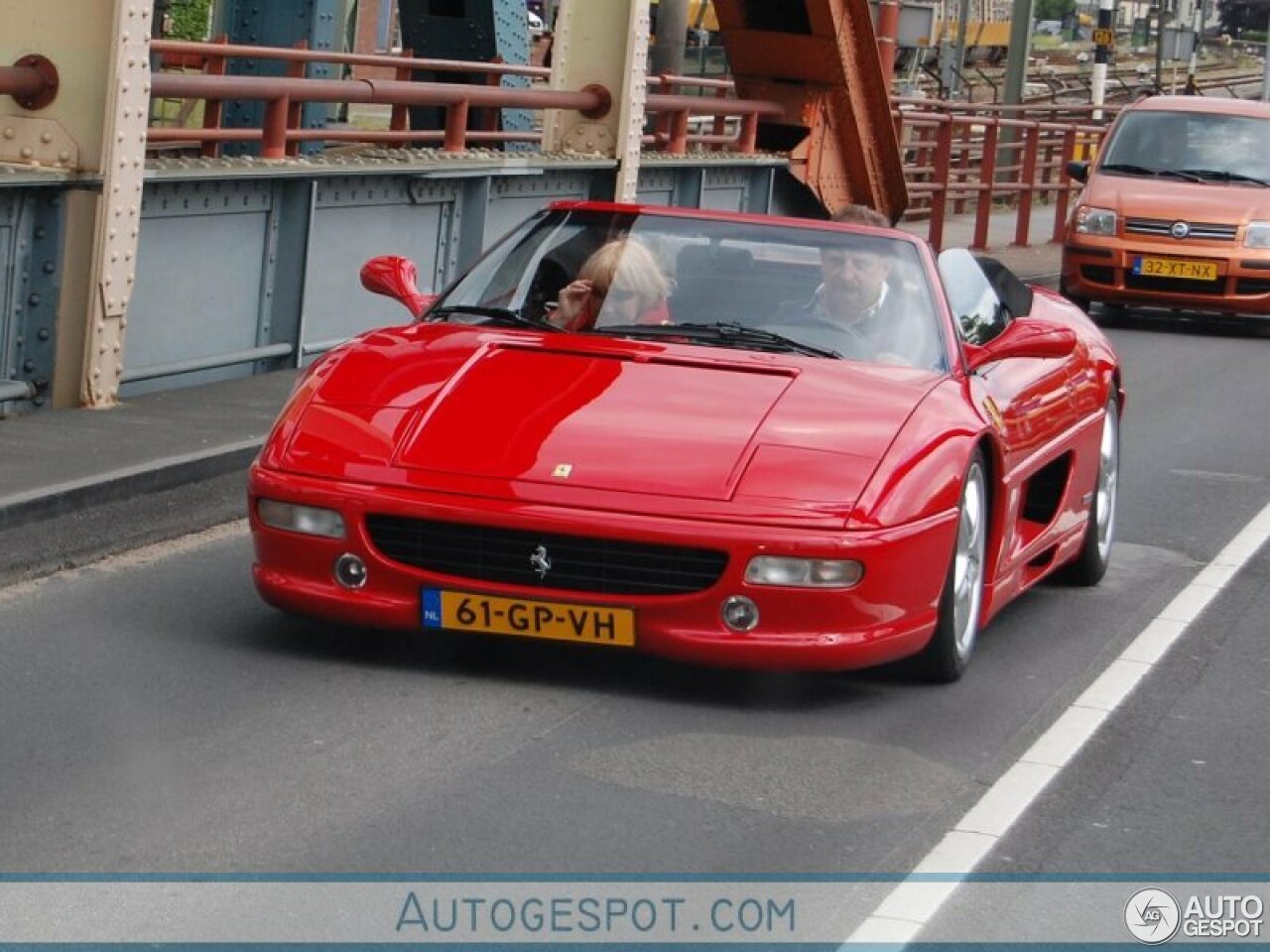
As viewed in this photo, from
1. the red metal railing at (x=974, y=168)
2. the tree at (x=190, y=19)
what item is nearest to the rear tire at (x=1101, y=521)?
the red metal railing at (x=974, y=168)

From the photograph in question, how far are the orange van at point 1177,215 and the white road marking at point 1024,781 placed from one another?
38.2 ft

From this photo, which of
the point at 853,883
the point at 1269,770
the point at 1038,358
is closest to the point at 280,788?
the point at 853,883

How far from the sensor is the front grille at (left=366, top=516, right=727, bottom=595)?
6.62m

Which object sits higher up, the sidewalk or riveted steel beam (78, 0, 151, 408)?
riveted steel beam (78, 0, 151, 408)

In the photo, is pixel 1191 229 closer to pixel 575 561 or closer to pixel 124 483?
pixel 124 483

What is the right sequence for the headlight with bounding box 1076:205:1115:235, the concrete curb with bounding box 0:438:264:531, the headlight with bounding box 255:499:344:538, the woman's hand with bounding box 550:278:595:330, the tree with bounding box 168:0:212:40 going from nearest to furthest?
the headlight with bounding box 255:499:344:538 → the woman's hand with bounding box 550:278:595:330 → the concrete curb with bounding box 0:438:264:531 → the headlight with bounding box 1076:205:1115:235 → the tree with bounding box 168:0:212:40

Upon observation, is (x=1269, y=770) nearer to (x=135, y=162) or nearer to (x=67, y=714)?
(x=67, y=714)

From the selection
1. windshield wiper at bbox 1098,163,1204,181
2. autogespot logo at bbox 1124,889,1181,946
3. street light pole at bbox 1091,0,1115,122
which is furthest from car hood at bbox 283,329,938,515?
street light pole at bbox 1091,0,1115,122

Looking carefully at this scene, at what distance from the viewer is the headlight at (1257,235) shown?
68.4 ft

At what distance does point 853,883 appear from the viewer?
525 centimetres

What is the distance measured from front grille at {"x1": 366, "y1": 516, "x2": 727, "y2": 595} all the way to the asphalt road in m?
0.33

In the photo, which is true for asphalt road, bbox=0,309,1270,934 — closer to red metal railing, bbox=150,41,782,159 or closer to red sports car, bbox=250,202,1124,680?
red sports car, bbox=250,202,1124,680

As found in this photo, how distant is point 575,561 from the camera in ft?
21.9

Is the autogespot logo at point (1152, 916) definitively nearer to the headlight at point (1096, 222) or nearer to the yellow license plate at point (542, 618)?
the yellow license plate at point (542, 618)
